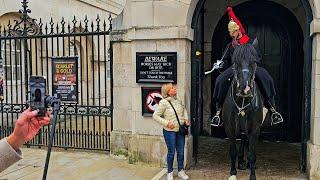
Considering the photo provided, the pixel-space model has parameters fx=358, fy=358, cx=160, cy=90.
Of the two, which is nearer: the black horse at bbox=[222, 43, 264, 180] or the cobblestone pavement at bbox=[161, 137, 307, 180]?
the black horse at bbox=[222, 43, 264, 180]

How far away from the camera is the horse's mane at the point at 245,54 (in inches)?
224

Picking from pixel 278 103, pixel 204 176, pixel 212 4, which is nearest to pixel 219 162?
pixel 204 176

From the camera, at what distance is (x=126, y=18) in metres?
8.02

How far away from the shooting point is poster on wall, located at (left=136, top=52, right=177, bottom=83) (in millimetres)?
7242

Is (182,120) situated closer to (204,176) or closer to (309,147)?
(204,176)

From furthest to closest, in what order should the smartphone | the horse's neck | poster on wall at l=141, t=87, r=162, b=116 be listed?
poster on wall at l=141, t=87, r=162, b=116
the horse's neck
the smartphone

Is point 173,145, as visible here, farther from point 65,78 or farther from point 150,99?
point 65,78

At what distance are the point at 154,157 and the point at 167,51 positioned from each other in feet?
7.31

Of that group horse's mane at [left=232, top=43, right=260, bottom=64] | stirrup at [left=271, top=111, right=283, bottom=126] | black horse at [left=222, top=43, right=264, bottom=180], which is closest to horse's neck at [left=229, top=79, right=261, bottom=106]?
black horse at [left=222, top=43, right=264, bottom=180]

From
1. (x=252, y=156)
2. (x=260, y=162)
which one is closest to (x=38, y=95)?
(x=252, y=156)

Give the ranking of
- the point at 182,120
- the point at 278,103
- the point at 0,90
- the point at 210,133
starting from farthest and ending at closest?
the point at 210,133, the point at 278,103, the point at 0,90, the point at 182,120

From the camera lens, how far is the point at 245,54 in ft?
18.7

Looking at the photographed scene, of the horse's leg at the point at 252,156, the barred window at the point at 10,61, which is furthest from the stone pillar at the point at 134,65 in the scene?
the barred window at the point at 10,61

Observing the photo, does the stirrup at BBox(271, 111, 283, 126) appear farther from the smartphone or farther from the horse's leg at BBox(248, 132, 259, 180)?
the smartphone
